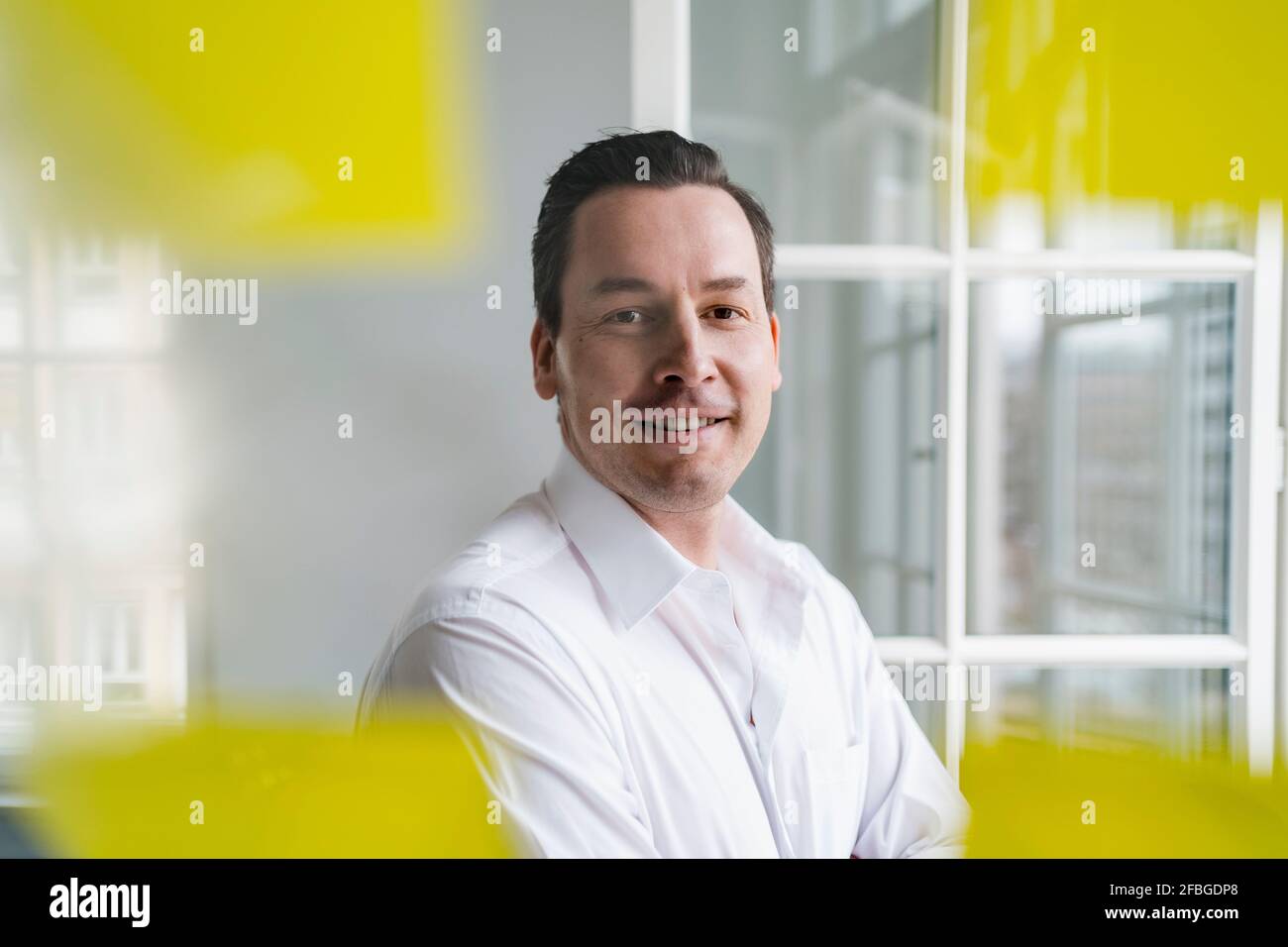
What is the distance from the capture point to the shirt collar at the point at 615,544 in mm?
1195

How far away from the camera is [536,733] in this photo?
1.05m

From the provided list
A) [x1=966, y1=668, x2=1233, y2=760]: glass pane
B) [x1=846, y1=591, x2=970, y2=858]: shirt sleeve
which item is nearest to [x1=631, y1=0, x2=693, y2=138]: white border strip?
[x1=846, y1=591, x2=970, y2=858]: shirt sleeve

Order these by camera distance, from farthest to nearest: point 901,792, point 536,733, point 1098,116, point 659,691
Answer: point 1098,116
point 901,792
point 659,691
point 536,733

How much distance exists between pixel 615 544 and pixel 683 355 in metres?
0.27

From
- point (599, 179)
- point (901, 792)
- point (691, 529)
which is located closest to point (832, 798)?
point (901, 792)

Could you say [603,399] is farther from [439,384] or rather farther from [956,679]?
[956,679]

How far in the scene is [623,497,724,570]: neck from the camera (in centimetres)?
127

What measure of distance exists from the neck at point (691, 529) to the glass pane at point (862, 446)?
102 mm

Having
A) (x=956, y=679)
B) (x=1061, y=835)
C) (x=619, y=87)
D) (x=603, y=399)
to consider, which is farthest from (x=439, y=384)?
(x=1061, y=835)

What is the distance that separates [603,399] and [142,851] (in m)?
0.94

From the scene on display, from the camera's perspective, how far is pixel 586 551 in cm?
120

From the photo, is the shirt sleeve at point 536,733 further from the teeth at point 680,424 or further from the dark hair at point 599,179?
the dark hair at point 599,179

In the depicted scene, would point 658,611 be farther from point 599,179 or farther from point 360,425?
point 599,179

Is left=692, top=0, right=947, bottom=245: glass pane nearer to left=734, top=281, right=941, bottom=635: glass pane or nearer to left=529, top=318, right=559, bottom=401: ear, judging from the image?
left=734, top=281, right=941, bottom=635: glass pane
